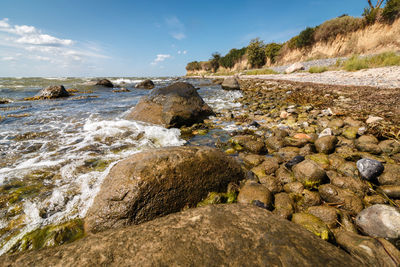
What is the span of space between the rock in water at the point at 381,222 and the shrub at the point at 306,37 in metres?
34.9

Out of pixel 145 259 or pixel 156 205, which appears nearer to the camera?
pixel 145 259

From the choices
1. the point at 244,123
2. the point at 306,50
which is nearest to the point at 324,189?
the point at 244,123

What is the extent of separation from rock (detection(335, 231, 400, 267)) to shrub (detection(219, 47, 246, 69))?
5665 cm

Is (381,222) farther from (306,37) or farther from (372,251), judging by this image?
(306,37)

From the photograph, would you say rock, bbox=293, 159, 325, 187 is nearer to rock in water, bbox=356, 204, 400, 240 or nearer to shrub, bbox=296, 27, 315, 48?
rock in water, bbox=356, 204, 400, 240

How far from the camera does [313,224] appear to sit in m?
1.80

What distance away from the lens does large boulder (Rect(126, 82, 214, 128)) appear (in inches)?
217

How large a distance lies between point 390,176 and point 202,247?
2.80m

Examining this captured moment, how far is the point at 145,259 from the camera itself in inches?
43.9

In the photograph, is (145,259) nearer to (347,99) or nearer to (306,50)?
(347,99)

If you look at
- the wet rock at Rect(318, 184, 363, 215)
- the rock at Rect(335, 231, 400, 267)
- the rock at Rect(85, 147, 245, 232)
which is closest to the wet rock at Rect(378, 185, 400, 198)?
the wet rock at Rect(318, 184, 363, 215)

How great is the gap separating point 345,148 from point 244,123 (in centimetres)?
279

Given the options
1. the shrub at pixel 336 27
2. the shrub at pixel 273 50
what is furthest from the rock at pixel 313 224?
the shrub at pixel 273 50

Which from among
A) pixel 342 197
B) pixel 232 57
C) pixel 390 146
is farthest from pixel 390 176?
pixel 232 57
